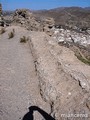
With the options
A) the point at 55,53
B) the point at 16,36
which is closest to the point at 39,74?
the point at 55,53

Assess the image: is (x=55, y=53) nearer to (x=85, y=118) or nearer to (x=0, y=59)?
(x=0, y=59)

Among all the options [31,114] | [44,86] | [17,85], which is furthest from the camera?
[17,85]

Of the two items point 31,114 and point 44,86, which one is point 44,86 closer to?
point 44,86

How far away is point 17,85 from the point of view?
39.6 ft

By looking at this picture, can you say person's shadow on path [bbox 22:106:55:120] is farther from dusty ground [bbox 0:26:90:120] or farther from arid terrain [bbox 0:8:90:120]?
dusty ground [bbox 0:26:90:120]

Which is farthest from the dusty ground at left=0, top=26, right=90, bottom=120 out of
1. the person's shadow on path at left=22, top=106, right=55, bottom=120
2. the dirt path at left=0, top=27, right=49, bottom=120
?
the person's shadow on path at left=22, top=106, right=55, bottom=120

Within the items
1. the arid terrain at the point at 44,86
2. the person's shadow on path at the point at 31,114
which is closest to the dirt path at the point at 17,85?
the arid terrain at the point at 44,86

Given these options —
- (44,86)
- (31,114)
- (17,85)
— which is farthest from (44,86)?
(31,114)

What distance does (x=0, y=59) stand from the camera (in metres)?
16.7

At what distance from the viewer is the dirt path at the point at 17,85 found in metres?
9.78

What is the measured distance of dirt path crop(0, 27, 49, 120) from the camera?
32.1 ft

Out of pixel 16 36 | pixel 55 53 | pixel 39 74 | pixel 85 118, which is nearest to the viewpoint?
pixel 85 118

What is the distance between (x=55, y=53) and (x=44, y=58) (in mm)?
1368

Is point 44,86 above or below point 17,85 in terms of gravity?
above
